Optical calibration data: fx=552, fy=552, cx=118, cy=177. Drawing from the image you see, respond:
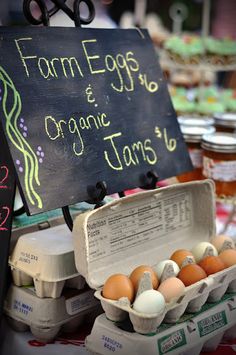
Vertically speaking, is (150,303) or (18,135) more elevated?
(18,135)

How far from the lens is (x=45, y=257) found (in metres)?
1.20

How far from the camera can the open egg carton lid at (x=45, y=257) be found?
1196 millimetres

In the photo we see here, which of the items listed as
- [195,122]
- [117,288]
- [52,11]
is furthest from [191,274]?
[195,122]

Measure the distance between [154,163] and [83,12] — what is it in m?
Result: 2.72

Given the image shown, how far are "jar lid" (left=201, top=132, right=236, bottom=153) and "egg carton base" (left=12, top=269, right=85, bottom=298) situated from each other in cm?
68

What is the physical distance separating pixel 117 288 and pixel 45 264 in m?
0.19

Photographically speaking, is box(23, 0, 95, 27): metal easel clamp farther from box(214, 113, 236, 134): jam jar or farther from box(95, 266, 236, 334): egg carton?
box(214, 113, 236, 134): jam jar

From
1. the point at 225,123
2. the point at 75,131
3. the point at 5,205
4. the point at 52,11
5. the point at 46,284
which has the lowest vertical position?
the point at 225,123

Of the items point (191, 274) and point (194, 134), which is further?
point (194, 134)

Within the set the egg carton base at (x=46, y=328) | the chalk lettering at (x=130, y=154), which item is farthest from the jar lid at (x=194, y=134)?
the egg carton base at (x=46, y=328)

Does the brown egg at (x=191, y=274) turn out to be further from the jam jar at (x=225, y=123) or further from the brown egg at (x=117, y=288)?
the jam jar at (x=225, y=123)

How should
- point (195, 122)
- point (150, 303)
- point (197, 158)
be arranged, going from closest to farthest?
point (150, 303), point (197, 158), point (195, 122)

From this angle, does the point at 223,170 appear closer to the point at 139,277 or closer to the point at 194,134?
the point at 194,134

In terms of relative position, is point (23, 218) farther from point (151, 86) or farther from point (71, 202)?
point (151, 86)
